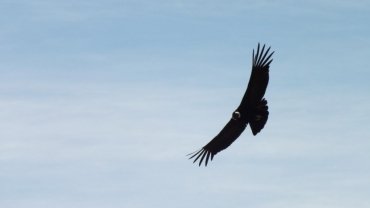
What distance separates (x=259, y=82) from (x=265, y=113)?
1.22m

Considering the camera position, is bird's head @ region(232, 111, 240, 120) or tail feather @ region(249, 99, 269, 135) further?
bird's head @ region(232, 111, 240, 120)

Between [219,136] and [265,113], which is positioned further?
[219,136]

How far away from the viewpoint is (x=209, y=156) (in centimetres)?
4569

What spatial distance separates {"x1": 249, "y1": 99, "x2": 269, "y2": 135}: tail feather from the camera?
43.0 m

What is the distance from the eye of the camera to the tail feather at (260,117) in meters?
43.0

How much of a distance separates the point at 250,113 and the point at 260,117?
391 mm

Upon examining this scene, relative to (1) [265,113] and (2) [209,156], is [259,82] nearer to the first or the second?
(1) [265,113]

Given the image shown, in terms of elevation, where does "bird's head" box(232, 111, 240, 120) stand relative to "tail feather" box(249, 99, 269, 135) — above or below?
above

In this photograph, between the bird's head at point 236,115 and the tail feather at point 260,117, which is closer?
the tail feather at point 260,117

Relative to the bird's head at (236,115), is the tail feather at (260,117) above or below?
below

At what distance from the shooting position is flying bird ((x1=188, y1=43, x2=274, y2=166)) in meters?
42.2

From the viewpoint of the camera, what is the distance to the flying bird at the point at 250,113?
139 ft

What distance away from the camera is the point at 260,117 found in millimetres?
43156

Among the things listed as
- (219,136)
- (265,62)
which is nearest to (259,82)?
(265,62)
